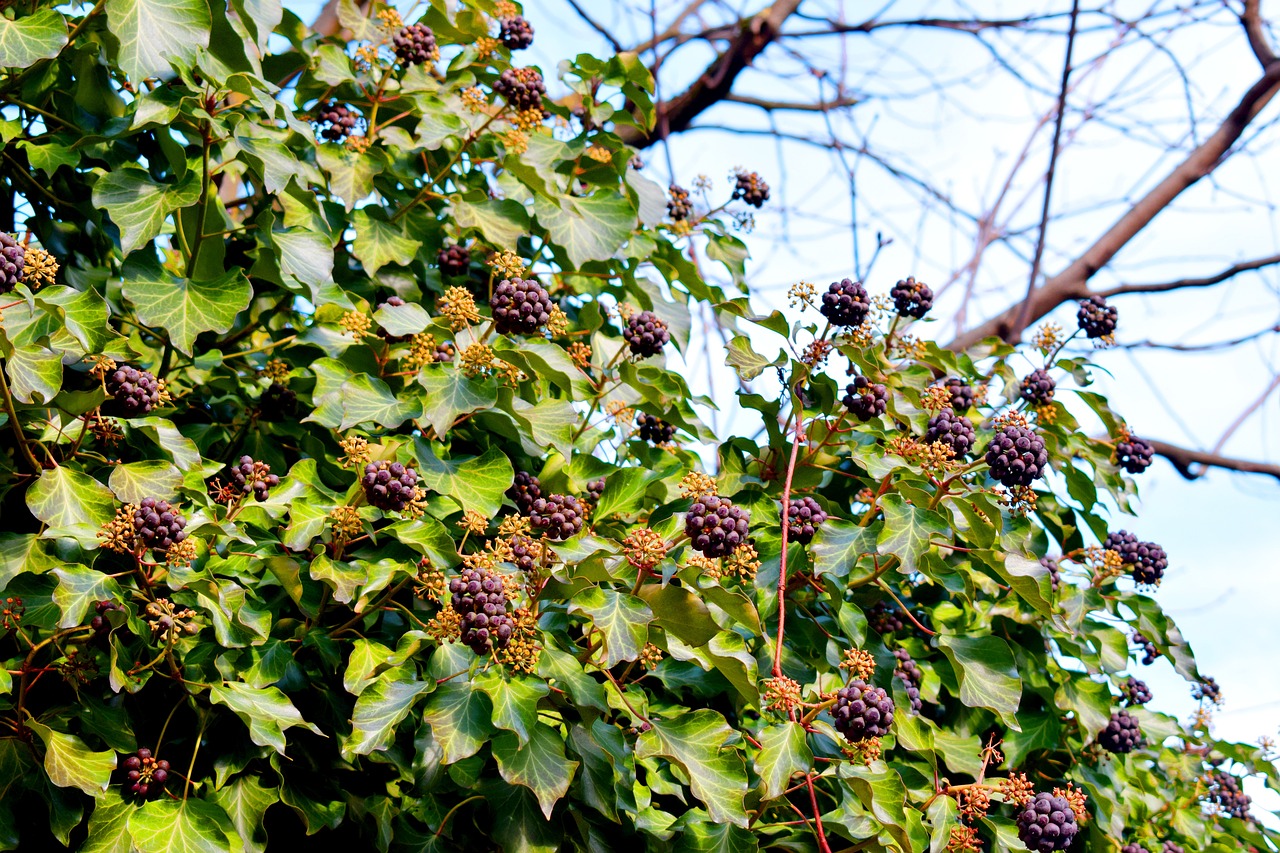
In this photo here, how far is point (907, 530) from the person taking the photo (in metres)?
2.18

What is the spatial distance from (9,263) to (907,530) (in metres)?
1.65

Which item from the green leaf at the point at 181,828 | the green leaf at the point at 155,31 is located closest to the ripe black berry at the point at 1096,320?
the green leaf at the point at 155,31

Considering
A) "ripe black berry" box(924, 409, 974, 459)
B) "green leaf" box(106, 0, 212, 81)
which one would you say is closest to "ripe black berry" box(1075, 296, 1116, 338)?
"ripe black berry" box(924, 409, 974, 459)

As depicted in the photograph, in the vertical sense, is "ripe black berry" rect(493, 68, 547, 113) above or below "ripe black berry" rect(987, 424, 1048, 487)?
above

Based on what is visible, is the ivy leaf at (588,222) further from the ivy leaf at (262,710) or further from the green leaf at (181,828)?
the green leaf at (181,828)

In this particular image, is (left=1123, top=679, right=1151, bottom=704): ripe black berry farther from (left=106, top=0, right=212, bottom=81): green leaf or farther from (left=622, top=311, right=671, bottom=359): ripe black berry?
(left=106, top=0, right=212, bottom=81): green leaf

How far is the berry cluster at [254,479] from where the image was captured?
7.11ft

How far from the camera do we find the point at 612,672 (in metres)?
2.24

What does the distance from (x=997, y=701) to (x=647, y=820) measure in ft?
2.58

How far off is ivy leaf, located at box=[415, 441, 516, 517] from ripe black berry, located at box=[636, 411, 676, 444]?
0.56 meters

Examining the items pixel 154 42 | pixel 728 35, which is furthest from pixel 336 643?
pixel 728 35

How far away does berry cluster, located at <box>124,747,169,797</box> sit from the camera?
194 cm

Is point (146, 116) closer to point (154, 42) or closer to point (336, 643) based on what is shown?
point (154, 42)

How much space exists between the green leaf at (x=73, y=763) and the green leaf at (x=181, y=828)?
87mm
